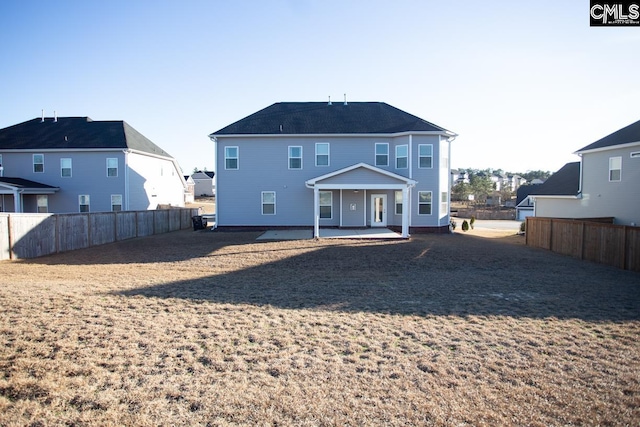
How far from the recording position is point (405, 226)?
1909 centimetres

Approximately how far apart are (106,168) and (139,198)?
3.04 meters

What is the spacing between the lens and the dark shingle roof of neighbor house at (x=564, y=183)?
2318 centimetres

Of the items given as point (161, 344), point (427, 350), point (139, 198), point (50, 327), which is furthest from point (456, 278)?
point (139, 198)

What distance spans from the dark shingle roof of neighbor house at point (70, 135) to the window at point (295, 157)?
12.4 meters

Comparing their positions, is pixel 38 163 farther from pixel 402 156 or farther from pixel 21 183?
pixel 402 156

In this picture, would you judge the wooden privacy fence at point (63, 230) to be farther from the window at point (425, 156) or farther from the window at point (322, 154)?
the window at point (425, 156)

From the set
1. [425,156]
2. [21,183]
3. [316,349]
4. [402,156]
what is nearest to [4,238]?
[316,349]

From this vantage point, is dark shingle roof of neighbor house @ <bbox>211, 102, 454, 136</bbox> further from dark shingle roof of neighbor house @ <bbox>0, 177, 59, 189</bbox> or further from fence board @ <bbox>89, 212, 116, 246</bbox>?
dark shingle roof of neighbor house @ <bbox>0, 177, 59, 189</bbox>

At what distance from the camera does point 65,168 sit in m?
26.8

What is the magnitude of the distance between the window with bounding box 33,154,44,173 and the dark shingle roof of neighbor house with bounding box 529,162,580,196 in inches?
1367

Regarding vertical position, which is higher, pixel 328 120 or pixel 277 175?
pixel 328 120

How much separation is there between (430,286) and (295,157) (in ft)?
49.9

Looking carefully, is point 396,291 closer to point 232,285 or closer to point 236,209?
point 232,285

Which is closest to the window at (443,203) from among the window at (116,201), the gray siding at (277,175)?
the gray siding at (277,175)
